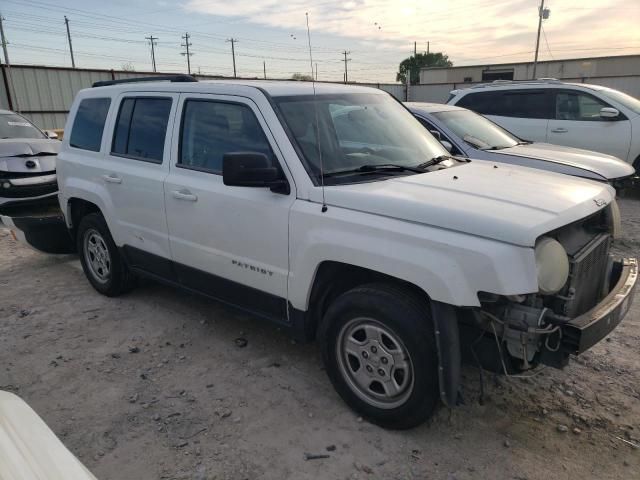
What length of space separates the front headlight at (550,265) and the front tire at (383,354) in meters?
0.60

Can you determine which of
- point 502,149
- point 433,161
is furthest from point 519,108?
point 433,161

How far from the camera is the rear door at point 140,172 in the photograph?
4.11m

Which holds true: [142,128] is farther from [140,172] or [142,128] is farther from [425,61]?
[425,61]

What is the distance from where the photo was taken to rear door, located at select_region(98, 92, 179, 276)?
4113 millimetres

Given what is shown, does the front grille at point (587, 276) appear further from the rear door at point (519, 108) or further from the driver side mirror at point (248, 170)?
the rear door at point (519, 108)

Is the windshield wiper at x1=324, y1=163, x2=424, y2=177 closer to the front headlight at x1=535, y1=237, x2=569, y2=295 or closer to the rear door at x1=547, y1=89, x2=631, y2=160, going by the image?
the front headlight at x1=535, y1=237, x2=569, y2=295

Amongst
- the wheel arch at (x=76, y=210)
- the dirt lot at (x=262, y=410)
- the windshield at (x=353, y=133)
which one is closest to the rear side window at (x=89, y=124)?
the wheel arch at (x=76, y=210)

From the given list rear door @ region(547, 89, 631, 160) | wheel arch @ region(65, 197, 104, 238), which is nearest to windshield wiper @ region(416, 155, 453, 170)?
wheel arch @ region(65, 197, 104, 238)

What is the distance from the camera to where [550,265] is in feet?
8.29

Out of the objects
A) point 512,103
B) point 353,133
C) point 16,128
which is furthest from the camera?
point 512,103

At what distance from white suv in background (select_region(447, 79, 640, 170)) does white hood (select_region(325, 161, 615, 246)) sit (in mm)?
6063

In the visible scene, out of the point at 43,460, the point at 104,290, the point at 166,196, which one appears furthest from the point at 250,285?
the point at 104,290

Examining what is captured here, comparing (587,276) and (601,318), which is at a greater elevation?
(587,276)

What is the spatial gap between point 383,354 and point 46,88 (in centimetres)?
1640
